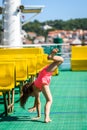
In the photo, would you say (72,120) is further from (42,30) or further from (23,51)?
(42,30)

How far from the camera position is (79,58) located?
17.4 m

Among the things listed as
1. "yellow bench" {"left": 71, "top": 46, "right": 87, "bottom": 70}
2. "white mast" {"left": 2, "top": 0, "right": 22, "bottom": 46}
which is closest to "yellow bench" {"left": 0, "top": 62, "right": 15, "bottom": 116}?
"yellow bench" {"left": 71, "top": 46, "right": 87, "bottom": 70}

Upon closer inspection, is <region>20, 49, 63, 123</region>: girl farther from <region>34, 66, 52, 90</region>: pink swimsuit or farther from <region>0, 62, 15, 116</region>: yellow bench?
<region>0, 62, 15, 116</region>: yellow bench

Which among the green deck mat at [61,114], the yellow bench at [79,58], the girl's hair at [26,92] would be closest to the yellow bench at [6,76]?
Answer: the girl's hair at [26,92]

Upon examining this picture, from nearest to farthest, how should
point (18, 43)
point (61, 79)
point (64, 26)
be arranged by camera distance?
point (61, 79)
point (18, 43)
point (64, 26)

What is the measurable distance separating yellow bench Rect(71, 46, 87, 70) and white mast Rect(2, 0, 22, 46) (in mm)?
2398

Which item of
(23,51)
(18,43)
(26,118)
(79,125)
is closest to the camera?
(79,125)

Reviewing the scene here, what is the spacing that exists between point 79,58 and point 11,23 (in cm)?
306

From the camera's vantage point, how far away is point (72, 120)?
739 cm

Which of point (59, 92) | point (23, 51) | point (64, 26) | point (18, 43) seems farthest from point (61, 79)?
point (64, 26)

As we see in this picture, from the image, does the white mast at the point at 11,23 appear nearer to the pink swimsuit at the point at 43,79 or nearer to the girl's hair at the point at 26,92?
the girl's hair at the point at 26,92

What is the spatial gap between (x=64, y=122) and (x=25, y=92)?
784 mm

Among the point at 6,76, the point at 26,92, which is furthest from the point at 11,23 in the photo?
the point at 26,92

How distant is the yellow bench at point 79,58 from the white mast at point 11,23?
240 cm
